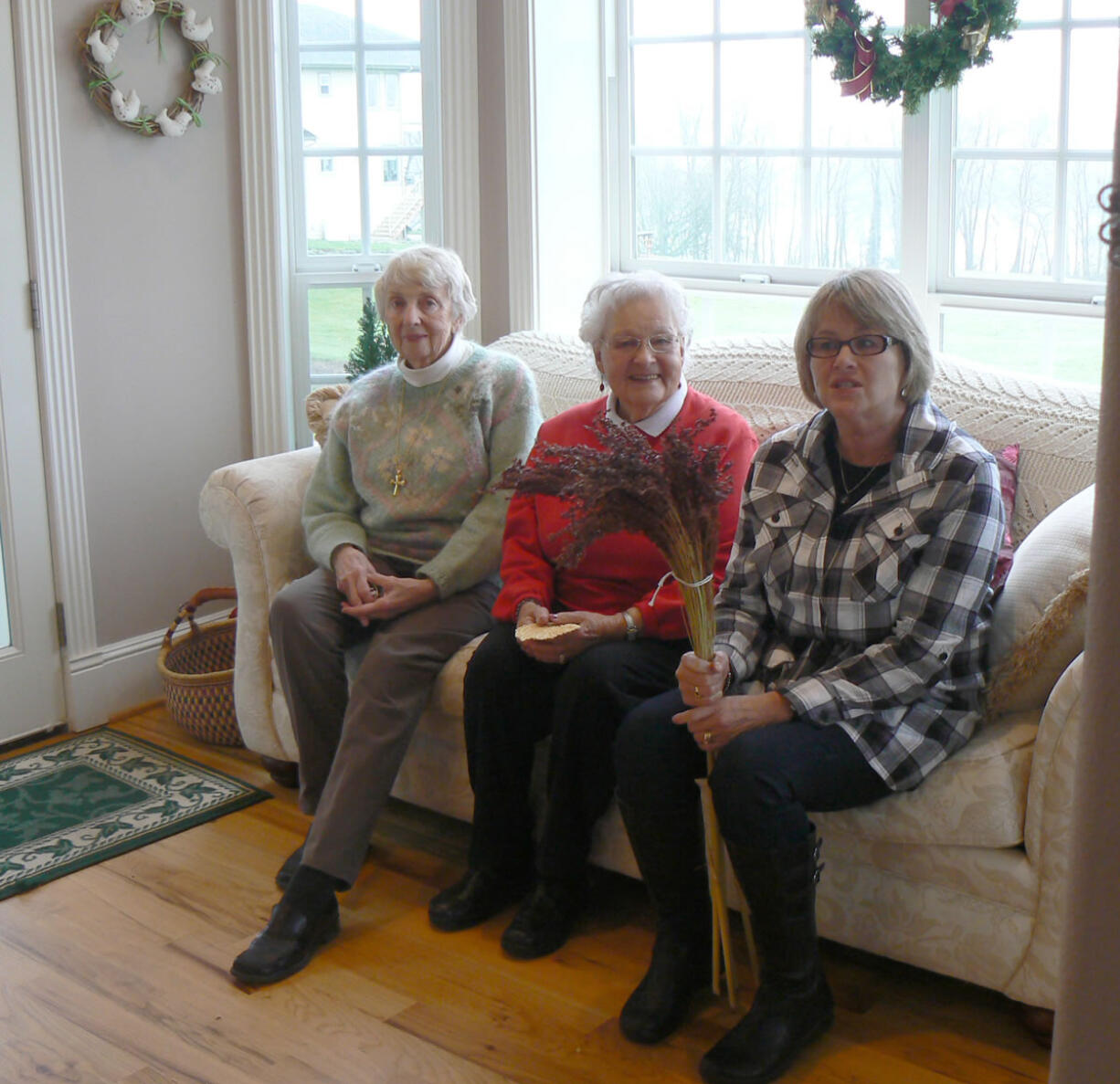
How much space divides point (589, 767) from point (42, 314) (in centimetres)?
192

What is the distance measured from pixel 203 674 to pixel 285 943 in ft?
4.05

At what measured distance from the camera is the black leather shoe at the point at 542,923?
2412mm

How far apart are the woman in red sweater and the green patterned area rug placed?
79cm

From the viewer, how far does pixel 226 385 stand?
385 cm

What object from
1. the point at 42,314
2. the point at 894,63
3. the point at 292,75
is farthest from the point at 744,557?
the point at 292,75

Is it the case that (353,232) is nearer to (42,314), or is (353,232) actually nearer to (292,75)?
(292,75)

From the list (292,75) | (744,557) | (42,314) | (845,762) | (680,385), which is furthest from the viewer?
(292,75)

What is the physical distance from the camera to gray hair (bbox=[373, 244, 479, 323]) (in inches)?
114

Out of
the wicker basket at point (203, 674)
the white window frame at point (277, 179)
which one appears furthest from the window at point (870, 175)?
the wicker basket at point (203, 674)

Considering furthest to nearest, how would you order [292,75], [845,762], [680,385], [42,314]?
[292,75] < [42,314] < [680,385] < [845,762]

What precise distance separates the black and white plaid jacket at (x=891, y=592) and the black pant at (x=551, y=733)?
8.0 inches

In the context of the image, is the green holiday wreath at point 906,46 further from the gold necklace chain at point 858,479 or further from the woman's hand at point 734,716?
the woman's hand at point 734,716

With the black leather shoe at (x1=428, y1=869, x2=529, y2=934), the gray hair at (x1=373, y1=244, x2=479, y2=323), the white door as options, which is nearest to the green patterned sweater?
the gray hair at (x1=373, y1=244, x2=479, y2=323)

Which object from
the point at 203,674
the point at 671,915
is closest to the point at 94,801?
the point at 203,674
